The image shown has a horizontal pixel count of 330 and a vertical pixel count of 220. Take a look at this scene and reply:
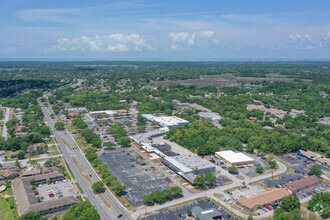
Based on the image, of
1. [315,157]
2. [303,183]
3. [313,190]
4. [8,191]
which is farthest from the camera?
[315,157]

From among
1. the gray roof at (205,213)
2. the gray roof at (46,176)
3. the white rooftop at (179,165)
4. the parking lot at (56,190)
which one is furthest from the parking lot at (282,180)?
the gray roof at (46,176)

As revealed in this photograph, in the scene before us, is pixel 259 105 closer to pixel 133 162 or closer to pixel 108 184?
pixel 133 162

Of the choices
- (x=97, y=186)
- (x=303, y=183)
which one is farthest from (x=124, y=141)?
(x=303, y=183)

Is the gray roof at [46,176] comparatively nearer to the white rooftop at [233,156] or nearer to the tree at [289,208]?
the white rooftop at [233,156]

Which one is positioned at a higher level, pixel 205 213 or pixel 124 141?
pixel 124 141

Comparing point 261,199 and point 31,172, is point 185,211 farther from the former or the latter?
point 31,172

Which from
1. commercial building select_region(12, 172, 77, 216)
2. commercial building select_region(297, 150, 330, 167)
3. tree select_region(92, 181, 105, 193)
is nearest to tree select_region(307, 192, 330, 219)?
commercial building select_region(297, 150, 330, 167)
